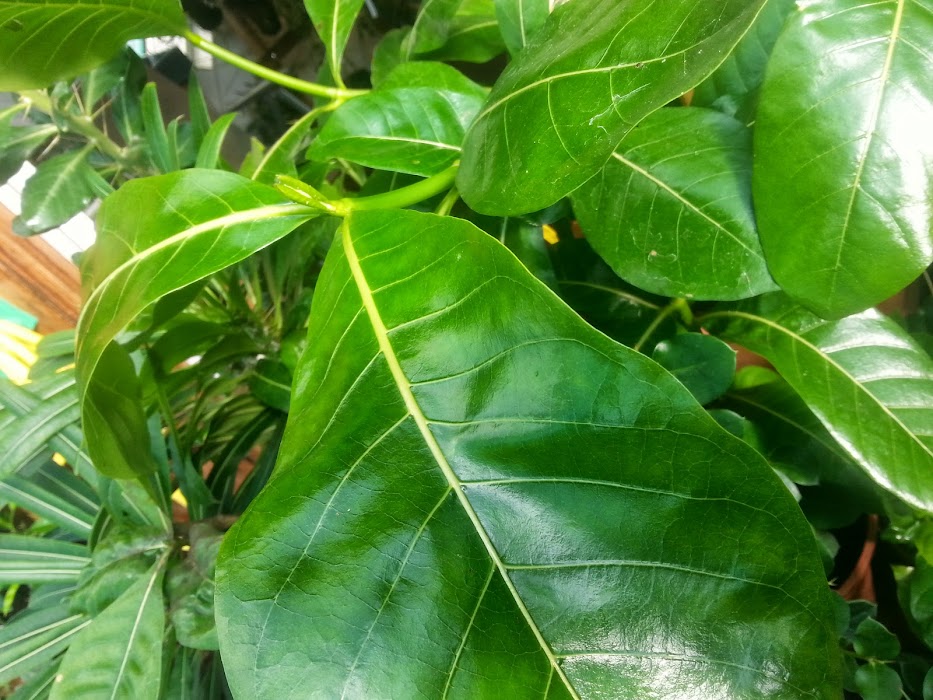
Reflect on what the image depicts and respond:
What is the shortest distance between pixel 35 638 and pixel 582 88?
3.29ft

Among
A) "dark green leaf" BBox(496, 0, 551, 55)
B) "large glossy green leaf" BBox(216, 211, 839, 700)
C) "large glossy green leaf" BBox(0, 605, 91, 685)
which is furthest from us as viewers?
"large glossy green leaf" BBox(0, 605, 91, 685)

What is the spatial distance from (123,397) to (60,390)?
0.36 metres

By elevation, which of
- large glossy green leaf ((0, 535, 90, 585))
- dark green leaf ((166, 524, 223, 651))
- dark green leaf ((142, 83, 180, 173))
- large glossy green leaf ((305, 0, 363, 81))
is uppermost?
large glossy green leaf ((305, 0, 363, 81))

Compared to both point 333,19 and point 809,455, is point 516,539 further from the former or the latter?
point 333,19

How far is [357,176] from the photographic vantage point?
3.00ft

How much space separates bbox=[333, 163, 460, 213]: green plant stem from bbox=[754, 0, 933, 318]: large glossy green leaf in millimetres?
251

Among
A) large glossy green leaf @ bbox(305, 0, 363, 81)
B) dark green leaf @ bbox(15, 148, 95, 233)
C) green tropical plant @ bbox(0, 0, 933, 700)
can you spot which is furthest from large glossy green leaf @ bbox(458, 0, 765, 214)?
dark green leaf @ bbox(15, 148, 95, 233)

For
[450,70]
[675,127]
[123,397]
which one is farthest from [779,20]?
[123,397]

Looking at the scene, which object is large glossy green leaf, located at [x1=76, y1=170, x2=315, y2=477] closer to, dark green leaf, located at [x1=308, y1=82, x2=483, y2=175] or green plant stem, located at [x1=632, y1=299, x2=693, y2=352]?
dark green leaf, located at [x1=308, y1=82, x2=483, y2=175]

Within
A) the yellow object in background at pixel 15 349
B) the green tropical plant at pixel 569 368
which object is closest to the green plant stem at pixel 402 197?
the green tropical plant at pixel 569 368

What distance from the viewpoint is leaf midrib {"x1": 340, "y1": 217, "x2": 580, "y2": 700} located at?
31cm

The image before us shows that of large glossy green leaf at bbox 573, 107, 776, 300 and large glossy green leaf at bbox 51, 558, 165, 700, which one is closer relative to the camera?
large glossy green leaf at bbox 573, 107, 776, 300

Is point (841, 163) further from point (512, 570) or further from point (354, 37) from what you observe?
point (354, 37)

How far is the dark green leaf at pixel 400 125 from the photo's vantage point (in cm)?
57
